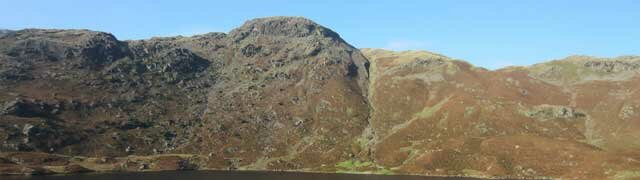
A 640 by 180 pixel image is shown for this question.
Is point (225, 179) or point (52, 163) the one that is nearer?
point (225, 179)

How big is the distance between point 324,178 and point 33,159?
111340 millimetres

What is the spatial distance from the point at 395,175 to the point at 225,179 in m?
65.6

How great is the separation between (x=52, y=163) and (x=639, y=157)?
214424 millimetres

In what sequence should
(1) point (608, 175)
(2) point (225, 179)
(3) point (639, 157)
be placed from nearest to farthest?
(2) point (225, 179)
(1) point (608, 175)
(3) point (639, 157)

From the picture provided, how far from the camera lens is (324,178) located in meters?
170

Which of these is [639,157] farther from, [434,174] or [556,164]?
[434,174]

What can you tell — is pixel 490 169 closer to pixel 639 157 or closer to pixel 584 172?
pixel 584 172

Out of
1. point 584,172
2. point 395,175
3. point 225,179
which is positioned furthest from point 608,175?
point 225,179

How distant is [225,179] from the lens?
531 feet

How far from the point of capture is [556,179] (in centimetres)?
18275

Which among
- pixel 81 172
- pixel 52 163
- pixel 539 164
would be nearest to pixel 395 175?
pixel 539 164

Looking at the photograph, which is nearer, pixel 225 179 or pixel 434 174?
pixel 225 179

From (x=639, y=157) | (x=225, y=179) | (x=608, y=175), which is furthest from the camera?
(x=639, y=157)

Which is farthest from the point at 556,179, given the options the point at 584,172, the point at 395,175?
the point at 395,175
